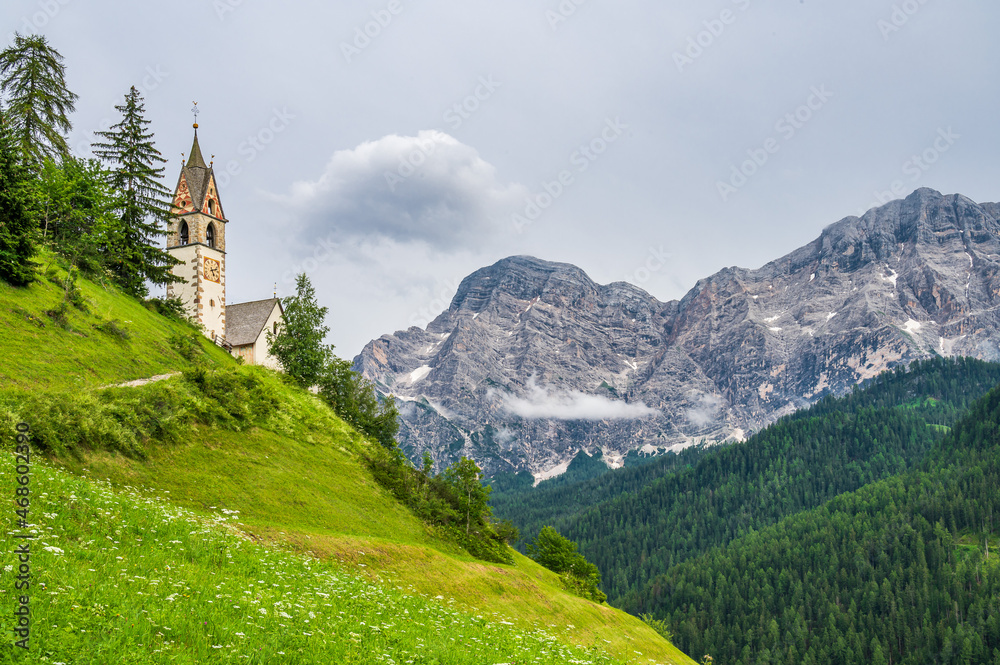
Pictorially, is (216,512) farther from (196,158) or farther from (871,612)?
(871,612)

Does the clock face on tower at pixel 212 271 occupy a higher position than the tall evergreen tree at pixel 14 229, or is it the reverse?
the clock face on tower at pixel 212 271

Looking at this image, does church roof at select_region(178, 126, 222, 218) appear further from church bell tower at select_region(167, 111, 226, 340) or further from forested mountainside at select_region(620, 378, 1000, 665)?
forested mountainside at select_region(620, 378, 1000, 665)

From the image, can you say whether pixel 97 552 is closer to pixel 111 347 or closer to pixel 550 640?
pixel 550 640

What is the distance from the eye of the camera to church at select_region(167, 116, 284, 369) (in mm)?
65250

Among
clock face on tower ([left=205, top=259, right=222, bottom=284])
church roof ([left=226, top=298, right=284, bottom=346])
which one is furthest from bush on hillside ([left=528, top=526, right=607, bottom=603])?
clock face on tower ([left=205, top=259, right=222, bottom=284])

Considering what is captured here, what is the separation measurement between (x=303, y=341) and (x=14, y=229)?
29.1 meters

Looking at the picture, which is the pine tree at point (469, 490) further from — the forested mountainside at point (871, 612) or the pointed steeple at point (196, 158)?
the forested mountainside at point (871, 612)

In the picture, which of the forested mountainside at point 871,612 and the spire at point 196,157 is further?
the forested mountainside at point 871,612

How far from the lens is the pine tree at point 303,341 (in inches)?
2464

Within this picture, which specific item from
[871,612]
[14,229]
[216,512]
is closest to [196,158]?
[14,229]

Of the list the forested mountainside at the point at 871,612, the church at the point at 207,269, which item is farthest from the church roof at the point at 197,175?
the forested mountainside at the point at 871,612

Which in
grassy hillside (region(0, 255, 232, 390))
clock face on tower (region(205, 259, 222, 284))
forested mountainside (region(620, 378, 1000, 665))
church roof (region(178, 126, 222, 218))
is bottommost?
forested mountainside (region(620, 378, 1000, 665))

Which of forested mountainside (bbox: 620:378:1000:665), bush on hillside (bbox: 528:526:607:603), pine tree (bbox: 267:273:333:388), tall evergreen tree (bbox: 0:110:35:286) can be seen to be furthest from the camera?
forested mountainside (bbox: 620:378:1000:665)

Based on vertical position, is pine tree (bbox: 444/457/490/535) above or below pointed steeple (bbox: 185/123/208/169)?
below
